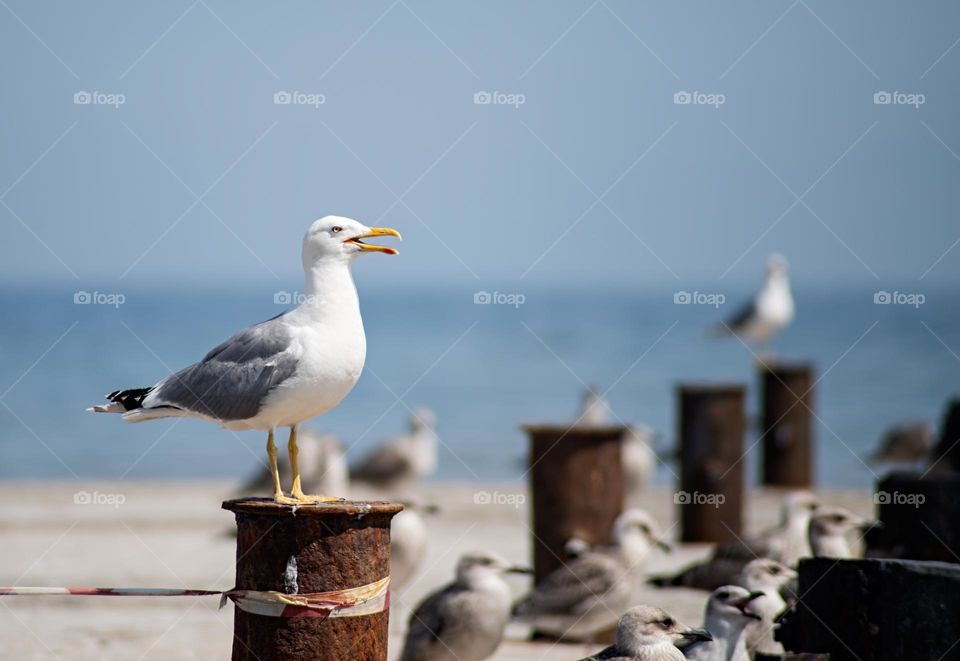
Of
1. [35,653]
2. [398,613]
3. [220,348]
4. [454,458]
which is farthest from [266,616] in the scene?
[454,458]

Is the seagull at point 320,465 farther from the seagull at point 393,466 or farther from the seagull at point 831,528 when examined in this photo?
the seagull at point 831,528

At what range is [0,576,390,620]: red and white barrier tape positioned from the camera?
4.93 m

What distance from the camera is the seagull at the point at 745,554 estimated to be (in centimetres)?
979

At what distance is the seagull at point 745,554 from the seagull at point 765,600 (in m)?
1.27

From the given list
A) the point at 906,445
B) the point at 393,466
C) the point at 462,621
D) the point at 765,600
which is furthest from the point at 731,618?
the point at 906,445

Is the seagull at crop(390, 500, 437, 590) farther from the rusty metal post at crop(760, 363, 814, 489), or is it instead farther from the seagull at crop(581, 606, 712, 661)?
the rusty metal post at crop(760, 363, 814, 489)

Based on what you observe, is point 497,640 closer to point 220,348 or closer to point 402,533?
point 402,533

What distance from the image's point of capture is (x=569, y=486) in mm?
9773

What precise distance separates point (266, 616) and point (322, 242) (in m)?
1.40

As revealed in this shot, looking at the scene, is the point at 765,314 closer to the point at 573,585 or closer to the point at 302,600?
the point at 573,585

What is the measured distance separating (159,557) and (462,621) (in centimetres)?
555

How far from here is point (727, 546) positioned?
33.2ft

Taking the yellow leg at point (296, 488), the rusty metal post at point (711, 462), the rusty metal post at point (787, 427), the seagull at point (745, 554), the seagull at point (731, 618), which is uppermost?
the rusty metal post at point (787, 427)

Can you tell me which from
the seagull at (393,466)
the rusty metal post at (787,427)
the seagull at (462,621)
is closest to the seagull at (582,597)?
the seagull at (462,621)
